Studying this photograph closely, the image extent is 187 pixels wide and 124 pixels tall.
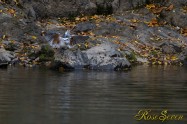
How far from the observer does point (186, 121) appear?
26.8ft

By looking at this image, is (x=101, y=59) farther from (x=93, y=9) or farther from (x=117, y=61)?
(x=93, y=9)

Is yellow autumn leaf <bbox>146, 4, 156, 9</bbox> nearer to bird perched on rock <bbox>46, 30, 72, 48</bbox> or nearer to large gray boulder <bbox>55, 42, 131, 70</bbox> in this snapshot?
bird perched on rock <bbox>46, 30, 72, 48</bbox>

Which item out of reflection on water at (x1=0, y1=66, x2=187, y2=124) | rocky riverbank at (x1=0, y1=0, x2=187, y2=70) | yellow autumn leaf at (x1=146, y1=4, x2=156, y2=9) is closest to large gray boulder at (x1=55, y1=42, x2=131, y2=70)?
rocky riverbank at (x1=0, y1=0, x2=187, y2=70)

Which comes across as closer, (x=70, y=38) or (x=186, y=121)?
(x=186, y=121)

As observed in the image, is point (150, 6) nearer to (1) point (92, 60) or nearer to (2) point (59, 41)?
(2) point (59, 41)

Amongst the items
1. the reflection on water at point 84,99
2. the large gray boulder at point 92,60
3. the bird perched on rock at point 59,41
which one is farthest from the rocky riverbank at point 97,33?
the reflection on water at point 84,99

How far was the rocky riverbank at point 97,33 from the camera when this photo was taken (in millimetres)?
21234

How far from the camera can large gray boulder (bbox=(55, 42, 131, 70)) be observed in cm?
2053

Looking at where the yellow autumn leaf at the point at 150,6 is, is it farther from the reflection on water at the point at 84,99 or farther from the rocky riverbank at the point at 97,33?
A: the reflection on water at the point at 84,99

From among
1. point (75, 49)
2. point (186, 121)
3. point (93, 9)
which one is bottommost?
point (186, 121)

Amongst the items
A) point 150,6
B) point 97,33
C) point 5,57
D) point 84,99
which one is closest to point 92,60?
point 5,57

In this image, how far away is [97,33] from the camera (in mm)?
29031

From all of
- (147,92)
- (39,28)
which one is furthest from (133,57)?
(147,92)

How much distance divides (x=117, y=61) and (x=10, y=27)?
28.3 ft
